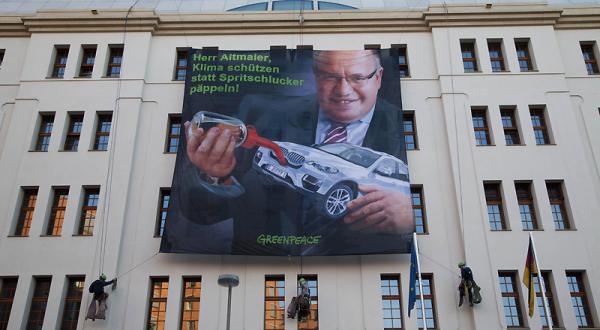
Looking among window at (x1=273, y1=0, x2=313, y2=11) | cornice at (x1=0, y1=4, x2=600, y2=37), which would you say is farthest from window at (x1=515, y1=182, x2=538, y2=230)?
window at (x1=273, y1=0, x2=313, y2=11)

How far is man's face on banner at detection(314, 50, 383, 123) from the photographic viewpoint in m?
23.5

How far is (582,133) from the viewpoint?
2391 cm

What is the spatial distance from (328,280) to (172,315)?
5.85 m

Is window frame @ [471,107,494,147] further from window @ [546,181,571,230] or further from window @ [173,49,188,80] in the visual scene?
window @ [173,49,188,80]

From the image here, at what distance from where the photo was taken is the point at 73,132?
79.6 ft

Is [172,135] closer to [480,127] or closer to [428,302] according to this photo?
[428,302]

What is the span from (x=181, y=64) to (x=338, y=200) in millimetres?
10486

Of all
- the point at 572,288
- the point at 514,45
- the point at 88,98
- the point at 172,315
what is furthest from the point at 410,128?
the point at 88,98

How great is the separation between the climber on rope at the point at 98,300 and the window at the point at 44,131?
7.26 m

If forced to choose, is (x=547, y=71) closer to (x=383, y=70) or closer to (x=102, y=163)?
(x=383, y=70)

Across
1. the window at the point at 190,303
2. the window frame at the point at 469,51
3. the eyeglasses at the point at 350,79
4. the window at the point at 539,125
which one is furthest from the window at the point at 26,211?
the window at the point at 539,125

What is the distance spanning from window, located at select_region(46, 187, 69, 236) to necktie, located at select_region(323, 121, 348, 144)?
1087cm

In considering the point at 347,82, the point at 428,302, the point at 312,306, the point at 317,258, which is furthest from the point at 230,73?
the point at 428,302

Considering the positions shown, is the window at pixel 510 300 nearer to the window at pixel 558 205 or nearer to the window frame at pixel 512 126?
the window at pixel 558 205
